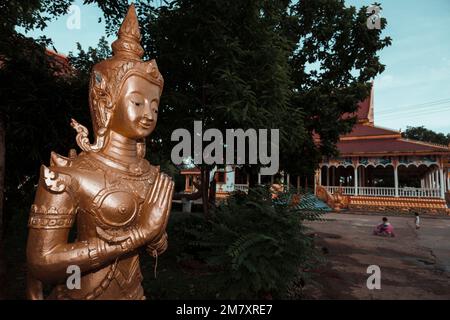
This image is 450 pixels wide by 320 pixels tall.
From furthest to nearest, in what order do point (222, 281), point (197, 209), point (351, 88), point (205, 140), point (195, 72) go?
point (197, 209) → point (351, 88) → point (195, 72) → point (205, 140) → point (222, 281)

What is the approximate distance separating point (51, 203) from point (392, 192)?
2138 cm

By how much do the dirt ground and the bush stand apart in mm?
787

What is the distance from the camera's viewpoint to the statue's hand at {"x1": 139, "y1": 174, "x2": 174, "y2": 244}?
1.92 m

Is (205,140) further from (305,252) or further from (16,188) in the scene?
(16,188)

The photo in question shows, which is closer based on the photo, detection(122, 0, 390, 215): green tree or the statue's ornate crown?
the statue's ornate crown

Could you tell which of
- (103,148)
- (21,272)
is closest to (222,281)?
(103,148)

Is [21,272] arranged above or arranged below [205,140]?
below

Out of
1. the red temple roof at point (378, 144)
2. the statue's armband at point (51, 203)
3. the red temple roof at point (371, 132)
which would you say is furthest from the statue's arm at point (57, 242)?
the red temple roof at point (371, 132)

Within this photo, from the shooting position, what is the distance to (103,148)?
2.06 metres

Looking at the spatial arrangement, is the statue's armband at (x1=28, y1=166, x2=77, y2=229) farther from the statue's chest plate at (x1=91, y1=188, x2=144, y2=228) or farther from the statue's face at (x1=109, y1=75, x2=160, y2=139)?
the statue's face at (x1=109, y1=75, x2=160, y2=139)

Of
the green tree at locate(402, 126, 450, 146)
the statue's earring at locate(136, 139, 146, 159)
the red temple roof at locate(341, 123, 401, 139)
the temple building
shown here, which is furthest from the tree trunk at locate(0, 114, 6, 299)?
the green tree at locate(402, 126, 450, 146)

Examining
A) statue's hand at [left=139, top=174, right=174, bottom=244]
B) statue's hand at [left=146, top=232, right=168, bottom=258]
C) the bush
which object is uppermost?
statue's hand at [left=139, top=174, right=174, bottom=244]

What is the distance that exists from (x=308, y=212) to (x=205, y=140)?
2.18m

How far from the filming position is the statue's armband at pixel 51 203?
172cm
